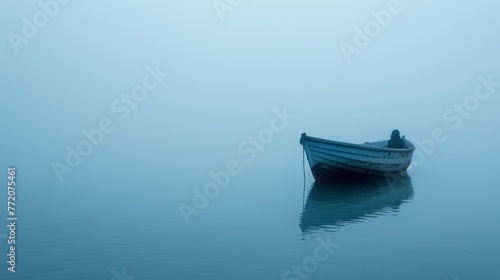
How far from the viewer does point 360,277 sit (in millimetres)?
8977

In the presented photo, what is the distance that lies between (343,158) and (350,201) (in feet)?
10.2

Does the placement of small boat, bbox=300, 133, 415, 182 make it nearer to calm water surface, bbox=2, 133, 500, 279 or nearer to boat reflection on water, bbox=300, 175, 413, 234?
boat reflection on water, bbox=300, 175, 413, 234

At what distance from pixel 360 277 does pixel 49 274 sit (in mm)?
4674

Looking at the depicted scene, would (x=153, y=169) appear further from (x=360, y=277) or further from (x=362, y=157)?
(x=360, y=277)

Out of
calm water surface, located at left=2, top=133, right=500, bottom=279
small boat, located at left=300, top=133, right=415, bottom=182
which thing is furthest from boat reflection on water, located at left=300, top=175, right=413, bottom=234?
small boat, located at left=300, top=133, right=415, bottom=182

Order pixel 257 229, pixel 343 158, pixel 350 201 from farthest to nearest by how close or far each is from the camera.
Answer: pixel 343 158 → pixel 350 201 → pixel 257 229

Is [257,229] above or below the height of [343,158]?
below

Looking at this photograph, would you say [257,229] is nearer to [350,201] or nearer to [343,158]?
[350,201]

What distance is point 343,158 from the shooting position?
18.8 meters

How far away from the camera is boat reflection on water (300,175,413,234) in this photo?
13.2 m

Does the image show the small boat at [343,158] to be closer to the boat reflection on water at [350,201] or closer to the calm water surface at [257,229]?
the boat reflection on water at [350,201]

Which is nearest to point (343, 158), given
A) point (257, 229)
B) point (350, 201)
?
point (350, 201)

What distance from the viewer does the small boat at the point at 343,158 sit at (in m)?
18.6

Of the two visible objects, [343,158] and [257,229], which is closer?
[257,229]
